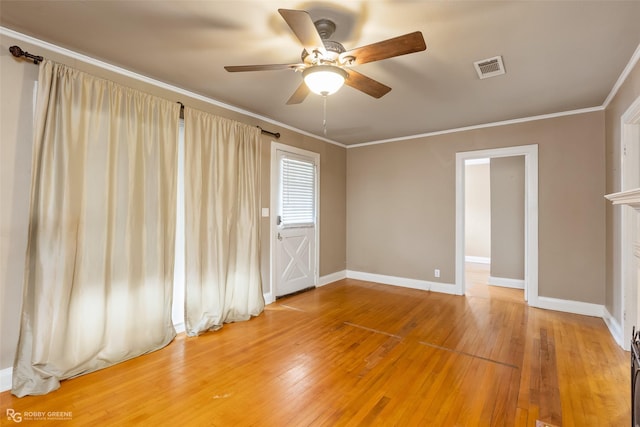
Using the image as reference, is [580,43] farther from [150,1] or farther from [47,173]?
[47,173]

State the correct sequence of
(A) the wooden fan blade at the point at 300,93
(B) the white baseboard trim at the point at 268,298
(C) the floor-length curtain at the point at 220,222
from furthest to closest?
1. (B) the white baseboard trim at the point at 268,298
2. (C) the floor-length curtain at the point at 220,222
3. (A) the wooden fan blade at the point at 300,93

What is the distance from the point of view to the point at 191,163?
3254 mm

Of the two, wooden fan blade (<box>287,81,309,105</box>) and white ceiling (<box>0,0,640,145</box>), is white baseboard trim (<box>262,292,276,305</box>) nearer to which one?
white ceiling (<box>0,0,640,145</box>)

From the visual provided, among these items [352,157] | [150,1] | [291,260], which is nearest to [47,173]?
[150,1]

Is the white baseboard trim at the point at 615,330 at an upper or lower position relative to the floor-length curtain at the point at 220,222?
lower

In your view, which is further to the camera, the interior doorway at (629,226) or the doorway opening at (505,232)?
the doorway opening at (505,232)

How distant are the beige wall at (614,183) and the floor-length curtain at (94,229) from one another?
452cm

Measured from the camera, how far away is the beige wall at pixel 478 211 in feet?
25.4

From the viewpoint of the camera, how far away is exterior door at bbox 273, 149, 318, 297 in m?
4.55

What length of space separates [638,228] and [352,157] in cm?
415

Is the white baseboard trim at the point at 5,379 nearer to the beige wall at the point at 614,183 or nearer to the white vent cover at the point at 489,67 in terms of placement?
the white vent cover at the point at 489,67

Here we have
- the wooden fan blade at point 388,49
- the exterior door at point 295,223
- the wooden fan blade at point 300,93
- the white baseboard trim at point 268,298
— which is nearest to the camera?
the wooden fan blade at point 388,49
